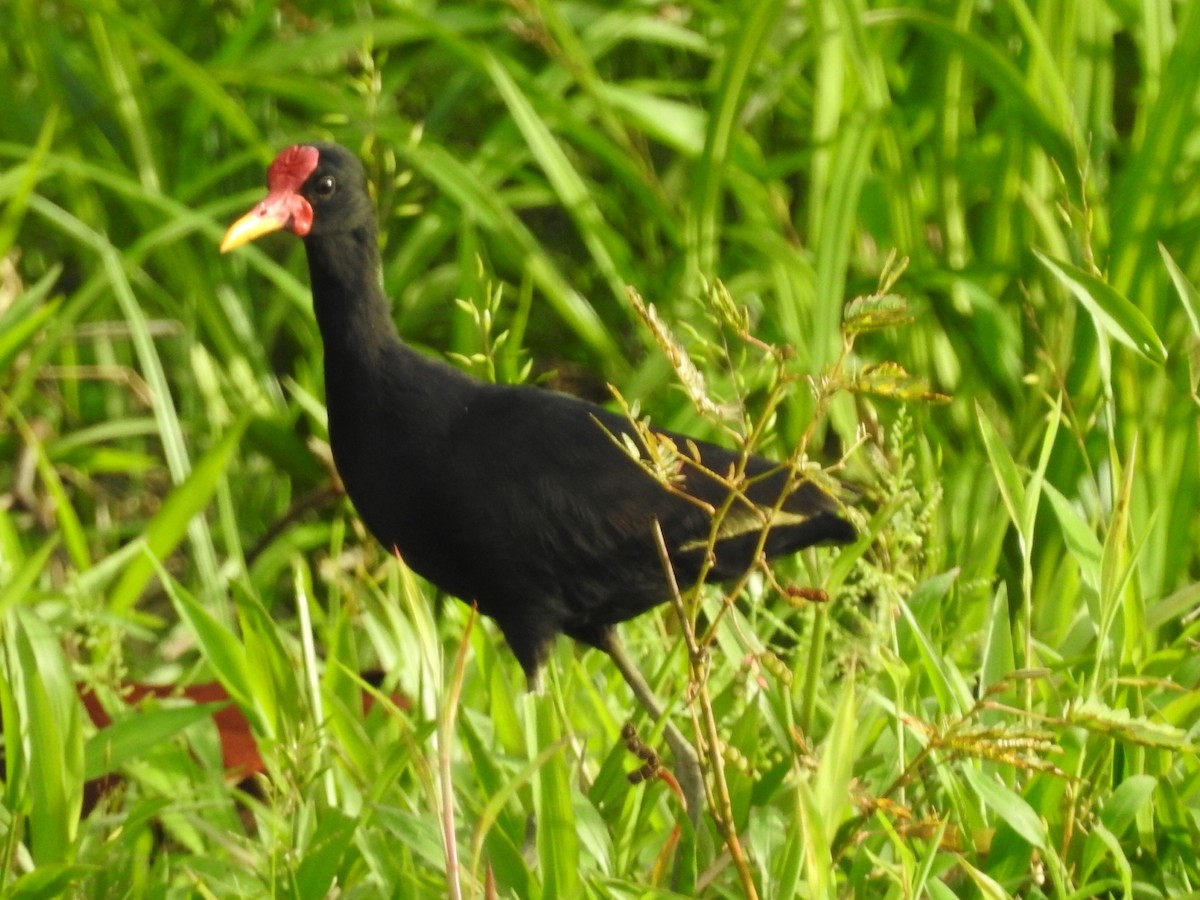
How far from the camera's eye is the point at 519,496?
2119 millimetres

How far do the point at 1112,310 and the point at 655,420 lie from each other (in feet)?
3.56

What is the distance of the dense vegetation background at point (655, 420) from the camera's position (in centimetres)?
185

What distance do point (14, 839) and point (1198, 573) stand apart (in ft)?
5.99

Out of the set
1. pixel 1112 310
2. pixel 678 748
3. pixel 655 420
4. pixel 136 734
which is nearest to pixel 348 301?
pixel 136 734

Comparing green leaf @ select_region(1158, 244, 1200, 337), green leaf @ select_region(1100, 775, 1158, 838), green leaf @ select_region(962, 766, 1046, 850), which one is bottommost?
green leaf @ select_region(1100, 775, 1158, 838)

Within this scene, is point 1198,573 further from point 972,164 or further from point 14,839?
point 14,839

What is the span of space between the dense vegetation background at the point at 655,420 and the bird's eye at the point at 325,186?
311 millimetres

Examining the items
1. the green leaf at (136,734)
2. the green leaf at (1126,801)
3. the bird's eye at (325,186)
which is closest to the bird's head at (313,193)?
the bird's eye at (325,186)

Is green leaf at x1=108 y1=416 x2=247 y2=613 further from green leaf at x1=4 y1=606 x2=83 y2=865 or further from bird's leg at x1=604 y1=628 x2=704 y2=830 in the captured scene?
bird's leg at x1=604 y1=628 x2=704 y2=830

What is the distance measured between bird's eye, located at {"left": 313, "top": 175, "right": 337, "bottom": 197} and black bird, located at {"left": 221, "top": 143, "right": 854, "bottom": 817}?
38 mm

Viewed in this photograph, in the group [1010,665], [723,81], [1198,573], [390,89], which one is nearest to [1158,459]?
[1198,573]

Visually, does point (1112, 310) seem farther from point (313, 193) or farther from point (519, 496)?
point (313, 193)

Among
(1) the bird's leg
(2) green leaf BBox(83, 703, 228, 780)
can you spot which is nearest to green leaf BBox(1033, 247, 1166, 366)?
(1) the bird's leg

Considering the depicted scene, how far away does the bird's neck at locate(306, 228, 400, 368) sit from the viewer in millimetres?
2238
